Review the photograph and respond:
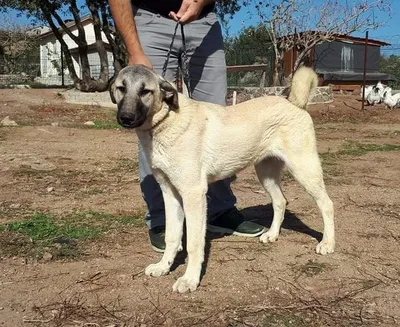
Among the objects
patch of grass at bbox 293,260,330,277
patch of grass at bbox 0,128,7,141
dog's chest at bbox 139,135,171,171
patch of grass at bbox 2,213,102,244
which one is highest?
dog's chest at bbox 139,135,171,171

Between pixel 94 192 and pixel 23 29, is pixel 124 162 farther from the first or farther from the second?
pixel 23 29

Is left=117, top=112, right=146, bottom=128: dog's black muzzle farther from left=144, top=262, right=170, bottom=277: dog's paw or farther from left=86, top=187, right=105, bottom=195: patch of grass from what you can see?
left=86, top=187, right=105, bottom=195: patch of grass

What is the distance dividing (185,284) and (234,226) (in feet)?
3.96

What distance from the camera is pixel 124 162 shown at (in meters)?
7.21

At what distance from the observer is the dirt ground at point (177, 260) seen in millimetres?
2912

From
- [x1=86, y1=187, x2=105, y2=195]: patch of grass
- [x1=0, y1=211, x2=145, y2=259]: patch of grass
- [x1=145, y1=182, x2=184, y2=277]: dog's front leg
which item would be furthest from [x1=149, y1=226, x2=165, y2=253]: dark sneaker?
[x1=86, y1=187, x2=105, y2=195]: patch of grass

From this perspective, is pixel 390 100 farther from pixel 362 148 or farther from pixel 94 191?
pixel 94 191

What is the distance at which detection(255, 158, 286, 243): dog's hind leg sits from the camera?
4219mm

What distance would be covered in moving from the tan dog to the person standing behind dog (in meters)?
0.36

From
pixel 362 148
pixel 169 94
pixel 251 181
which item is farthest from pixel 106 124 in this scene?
pixel 169 94

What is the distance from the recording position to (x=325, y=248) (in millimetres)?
3852

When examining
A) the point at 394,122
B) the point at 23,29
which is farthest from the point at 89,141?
the point at 23,29

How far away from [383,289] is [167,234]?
1416 millimetres

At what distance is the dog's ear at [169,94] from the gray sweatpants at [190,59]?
0.64m
